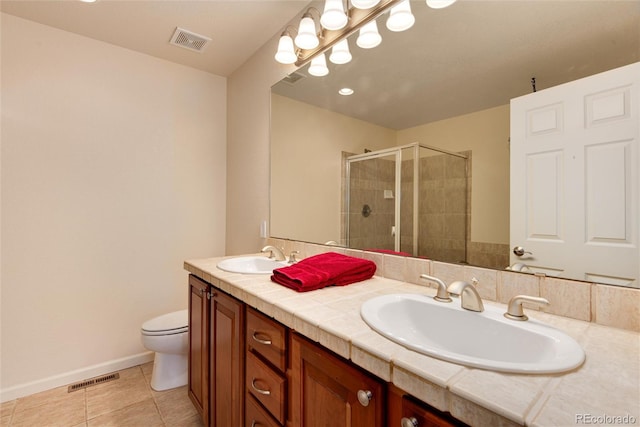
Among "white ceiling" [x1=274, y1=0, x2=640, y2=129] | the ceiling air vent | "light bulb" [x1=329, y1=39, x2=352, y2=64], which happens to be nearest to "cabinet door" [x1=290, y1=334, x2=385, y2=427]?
"white ceiling" [x1=274, y1=0, x2=640, y2=129]

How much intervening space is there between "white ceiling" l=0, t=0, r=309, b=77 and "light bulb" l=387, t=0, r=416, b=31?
2.29 ft

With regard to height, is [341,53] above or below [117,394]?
above

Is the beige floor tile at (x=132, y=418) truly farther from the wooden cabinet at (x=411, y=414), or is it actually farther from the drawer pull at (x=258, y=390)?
the wooden cabinet at (x=411, y=414)

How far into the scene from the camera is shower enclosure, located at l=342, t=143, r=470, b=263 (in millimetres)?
1080

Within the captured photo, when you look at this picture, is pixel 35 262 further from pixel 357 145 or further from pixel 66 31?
pixel 357 145

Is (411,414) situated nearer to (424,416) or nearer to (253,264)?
(424,416)

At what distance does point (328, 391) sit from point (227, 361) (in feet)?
2.25

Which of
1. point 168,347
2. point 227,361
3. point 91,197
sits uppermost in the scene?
point 91,197

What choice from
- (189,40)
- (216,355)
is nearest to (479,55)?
(216,355)

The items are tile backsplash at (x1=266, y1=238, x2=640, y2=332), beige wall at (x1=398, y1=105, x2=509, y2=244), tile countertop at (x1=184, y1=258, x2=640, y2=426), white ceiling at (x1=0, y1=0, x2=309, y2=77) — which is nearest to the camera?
tile countertop at (x1=184, y1=258, x2=640, y2=426)

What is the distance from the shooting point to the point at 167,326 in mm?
1872

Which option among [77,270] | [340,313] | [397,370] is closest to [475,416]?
[397,370]

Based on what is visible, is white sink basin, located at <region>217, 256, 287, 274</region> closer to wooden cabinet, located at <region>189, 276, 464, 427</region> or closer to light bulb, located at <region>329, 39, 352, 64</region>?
wooden cabinet, located at <region>189, 276, 464, 427</region>

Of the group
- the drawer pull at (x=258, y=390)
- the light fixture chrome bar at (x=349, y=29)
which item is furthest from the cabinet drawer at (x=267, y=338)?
the light fixture chrome bar at (x=349, y=29)
